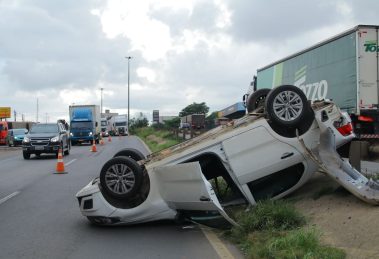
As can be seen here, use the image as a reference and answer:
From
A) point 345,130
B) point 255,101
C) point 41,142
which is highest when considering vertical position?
point 255,101

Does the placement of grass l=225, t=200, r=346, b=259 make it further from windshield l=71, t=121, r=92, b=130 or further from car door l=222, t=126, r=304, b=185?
windshield l=71, t=121, r=92, b=130

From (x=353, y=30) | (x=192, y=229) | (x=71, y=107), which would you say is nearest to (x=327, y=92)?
(x=353, y=30)

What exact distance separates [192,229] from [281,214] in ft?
5.20

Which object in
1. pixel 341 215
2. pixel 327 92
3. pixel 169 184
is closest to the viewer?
pixel 341 215

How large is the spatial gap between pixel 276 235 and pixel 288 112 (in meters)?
2.33

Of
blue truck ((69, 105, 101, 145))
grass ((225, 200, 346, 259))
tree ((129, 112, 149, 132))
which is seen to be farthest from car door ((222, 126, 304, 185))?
tree ((129, 112, 149, 132))

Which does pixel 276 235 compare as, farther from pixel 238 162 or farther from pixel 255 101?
pixel 255 101

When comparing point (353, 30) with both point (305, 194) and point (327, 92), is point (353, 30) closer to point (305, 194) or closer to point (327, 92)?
point (327, 92)

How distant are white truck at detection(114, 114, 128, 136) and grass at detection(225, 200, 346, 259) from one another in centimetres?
8014

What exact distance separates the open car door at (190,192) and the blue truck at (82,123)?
38.8 meters

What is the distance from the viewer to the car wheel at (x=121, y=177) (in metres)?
8.27

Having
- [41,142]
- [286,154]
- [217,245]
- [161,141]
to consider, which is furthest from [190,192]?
[161,141]

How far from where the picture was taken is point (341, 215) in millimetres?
7336

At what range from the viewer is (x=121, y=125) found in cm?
8825
